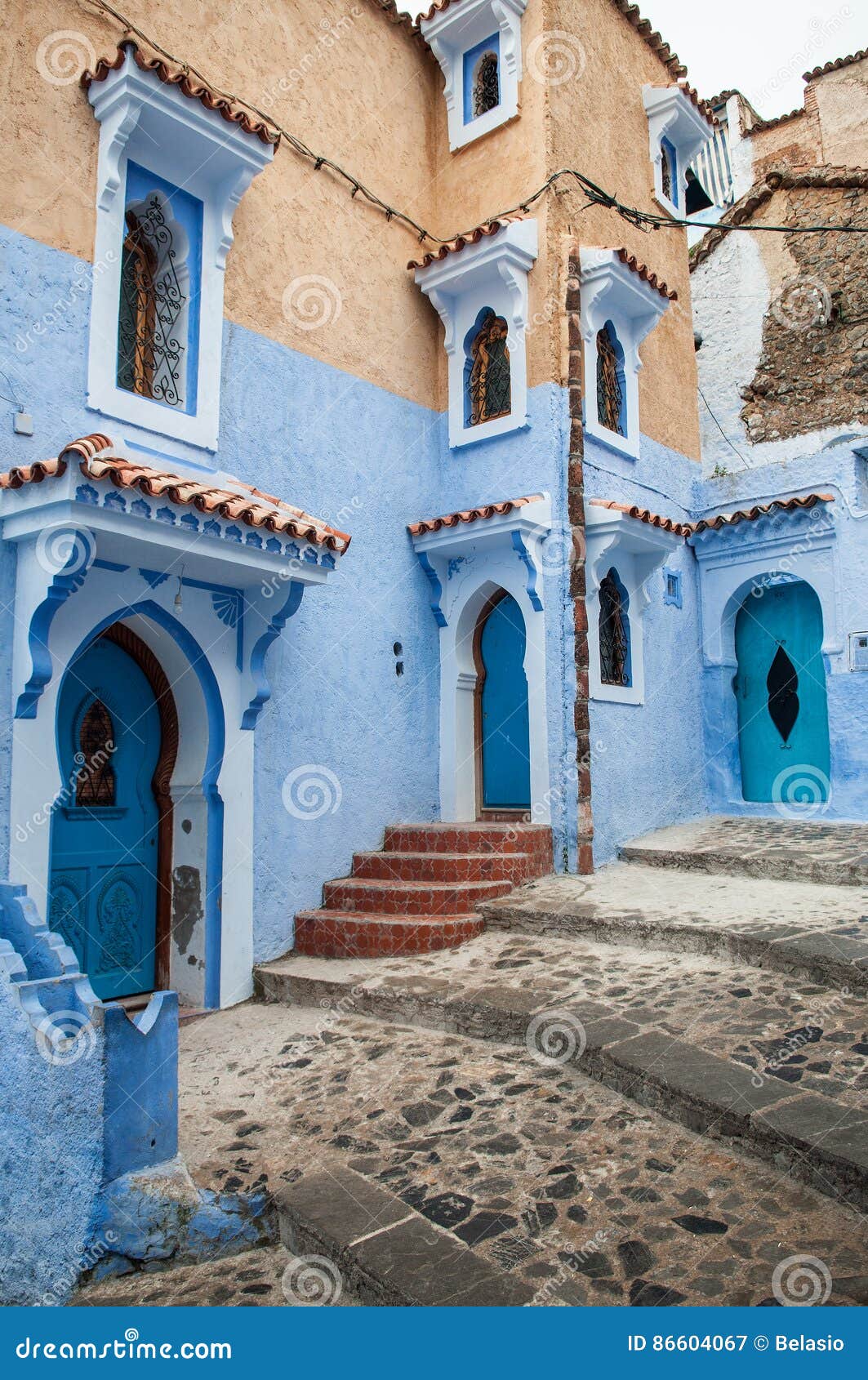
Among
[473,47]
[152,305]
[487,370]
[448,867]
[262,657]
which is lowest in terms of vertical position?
[448,867]

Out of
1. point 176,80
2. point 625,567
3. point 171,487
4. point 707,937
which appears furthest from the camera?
point 625,567

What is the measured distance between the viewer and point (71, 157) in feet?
20.3

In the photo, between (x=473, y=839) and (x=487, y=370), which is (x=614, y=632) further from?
(x=487, y=370)

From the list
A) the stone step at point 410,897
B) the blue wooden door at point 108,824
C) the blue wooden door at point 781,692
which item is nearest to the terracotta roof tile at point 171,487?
the blue wooden door at point 108,824

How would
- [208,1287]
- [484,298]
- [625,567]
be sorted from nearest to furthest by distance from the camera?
[208,1287], [484,298], [625,567]

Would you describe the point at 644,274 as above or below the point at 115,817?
above

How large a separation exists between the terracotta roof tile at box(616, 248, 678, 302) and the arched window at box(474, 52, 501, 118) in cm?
212

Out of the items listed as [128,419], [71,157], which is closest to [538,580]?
[128,419]

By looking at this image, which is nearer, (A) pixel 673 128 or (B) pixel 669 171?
(A) pixel 673 128

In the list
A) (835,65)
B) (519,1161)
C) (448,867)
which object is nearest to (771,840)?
(448,867)

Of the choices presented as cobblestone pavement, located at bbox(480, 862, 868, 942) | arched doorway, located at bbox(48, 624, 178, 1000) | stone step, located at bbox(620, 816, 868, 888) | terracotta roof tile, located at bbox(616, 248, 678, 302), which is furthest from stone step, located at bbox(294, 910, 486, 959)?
terracotta roof tile, located at bbox(616, 248, 678, 302)

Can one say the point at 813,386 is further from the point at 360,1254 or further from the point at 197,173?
the point at 360,1254

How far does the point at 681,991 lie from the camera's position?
5.46 meters

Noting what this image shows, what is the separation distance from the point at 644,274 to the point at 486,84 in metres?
2.60
